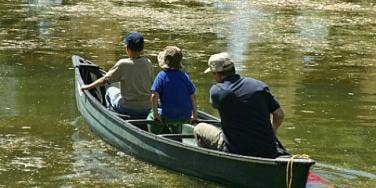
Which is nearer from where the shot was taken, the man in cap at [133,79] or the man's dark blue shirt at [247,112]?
the man's dark blue shirt at [247,112]

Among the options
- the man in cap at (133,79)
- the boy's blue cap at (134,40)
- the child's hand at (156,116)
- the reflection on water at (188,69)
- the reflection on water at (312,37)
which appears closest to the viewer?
the reflection on water at (188,69)

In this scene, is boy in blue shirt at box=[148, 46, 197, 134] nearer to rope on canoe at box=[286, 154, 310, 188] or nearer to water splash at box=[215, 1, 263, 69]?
rope on canoe at box=[286, 154, 310, 188]

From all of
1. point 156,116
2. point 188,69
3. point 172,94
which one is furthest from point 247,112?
point 188,69

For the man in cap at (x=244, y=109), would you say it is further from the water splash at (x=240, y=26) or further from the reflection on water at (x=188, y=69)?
the water splash at (x=240, y=26)

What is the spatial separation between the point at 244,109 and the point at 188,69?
8.01 m

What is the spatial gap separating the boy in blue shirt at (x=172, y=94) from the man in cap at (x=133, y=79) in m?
0.38

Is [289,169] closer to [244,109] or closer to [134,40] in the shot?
[244,109]

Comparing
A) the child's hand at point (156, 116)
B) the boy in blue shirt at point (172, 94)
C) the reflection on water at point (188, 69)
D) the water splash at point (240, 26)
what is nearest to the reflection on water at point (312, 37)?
the reflection on water at point (188, 69)

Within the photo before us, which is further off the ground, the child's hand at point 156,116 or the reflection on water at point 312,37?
the child's hand at point 156,116

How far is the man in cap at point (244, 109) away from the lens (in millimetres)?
6797

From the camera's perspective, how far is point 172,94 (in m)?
8.41

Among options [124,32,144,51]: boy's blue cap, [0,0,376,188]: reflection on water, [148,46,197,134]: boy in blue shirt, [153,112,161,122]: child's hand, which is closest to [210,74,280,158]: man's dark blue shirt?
[0,0,376,188]: reflection on water

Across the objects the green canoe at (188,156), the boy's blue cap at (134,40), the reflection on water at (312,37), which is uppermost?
the boy's blue cap at (134,40)

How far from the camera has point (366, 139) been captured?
9.73 meters
